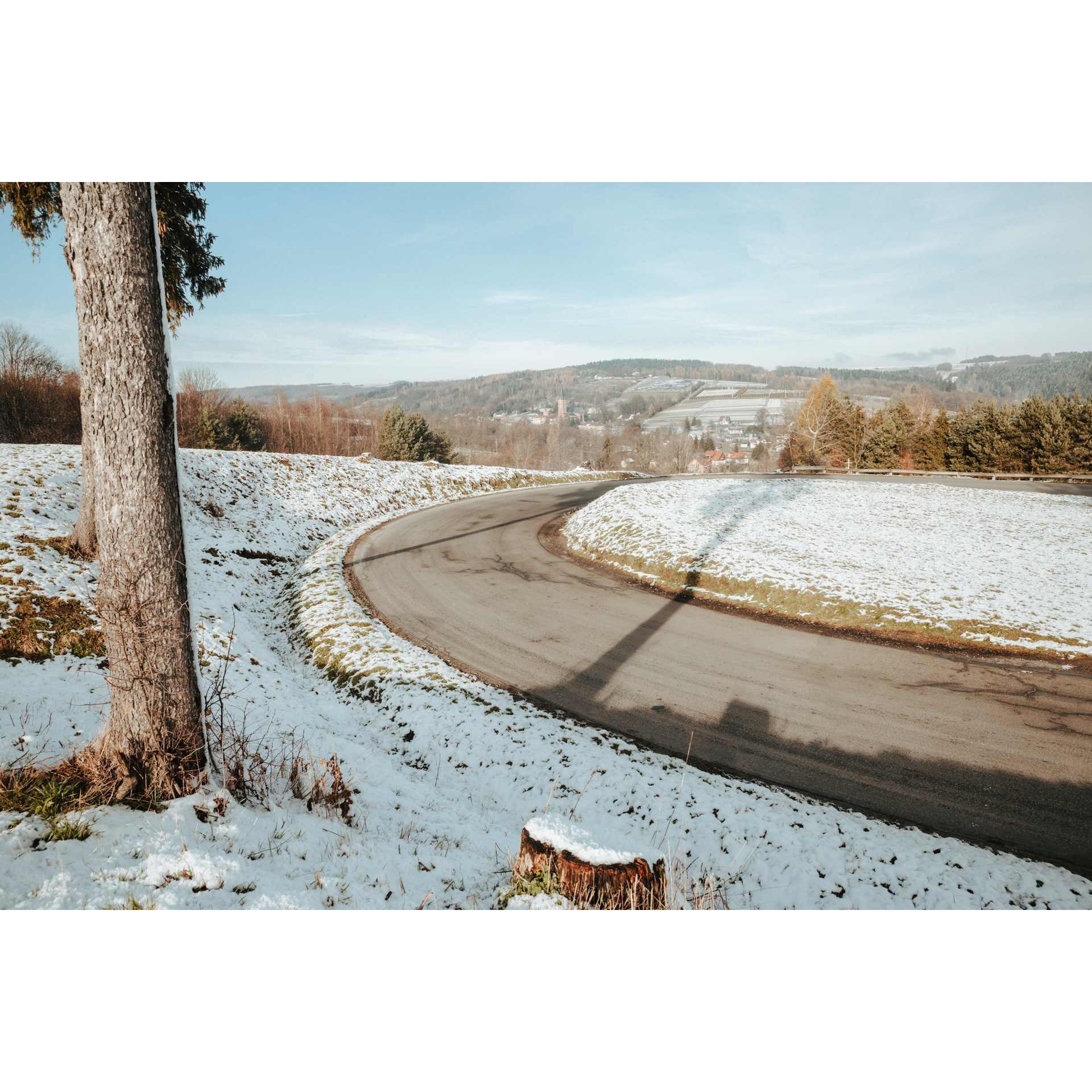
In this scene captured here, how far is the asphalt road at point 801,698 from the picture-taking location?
16.1 ft

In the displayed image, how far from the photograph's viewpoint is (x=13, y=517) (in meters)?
9.17

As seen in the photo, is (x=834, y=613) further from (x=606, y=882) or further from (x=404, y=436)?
(x=404, y=436)

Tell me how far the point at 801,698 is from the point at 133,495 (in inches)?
285

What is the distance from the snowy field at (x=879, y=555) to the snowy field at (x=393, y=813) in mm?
5565

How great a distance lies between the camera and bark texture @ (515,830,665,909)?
276cm

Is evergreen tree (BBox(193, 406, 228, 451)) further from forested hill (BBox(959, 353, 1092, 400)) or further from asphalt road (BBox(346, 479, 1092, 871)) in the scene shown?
forested hill (BBox(959, 353, 1092, 400))

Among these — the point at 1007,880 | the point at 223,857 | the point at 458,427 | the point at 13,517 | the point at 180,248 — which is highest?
the point at 458,427

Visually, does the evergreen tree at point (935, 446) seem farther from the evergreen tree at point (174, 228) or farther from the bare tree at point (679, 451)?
the evergreen tree at point (174, 228)

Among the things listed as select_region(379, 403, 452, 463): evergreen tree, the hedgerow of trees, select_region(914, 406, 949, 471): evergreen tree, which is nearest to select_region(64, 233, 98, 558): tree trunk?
select_region(379, 403, 452, 463): evergreen tree

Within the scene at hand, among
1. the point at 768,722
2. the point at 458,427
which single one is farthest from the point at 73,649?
the point at 458,427

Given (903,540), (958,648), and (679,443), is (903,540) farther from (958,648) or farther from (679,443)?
(679,443)

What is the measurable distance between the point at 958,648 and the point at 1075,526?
12.4 m

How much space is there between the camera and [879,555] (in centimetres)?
1235

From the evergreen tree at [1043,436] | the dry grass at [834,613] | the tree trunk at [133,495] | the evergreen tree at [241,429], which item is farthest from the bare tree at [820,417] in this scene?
the tree trunk at [133,495]
